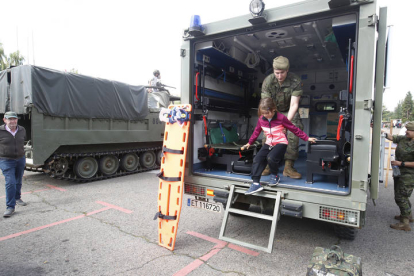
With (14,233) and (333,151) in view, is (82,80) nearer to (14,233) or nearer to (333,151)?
(14,233)

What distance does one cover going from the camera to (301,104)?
6523 mm

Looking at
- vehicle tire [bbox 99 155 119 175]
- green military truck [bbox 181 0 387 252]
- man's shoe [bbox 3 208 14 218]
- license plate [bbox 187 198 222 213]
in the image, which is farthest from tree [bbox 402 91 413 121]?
man's shoe [bbox 3 208 14 218]

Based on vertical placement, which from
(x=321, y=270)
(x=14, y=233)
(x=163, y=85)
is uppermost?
(x=163, y=85)

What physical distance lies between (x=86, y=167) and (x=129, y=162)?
1.53 metres

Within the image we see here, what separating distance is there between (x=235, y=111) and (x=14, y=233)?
14.5 feet

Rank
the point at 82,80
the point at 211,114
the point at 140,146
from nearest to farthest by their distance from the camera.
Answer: the point at 211,114 → the point at 82,80 → the point at 140,146

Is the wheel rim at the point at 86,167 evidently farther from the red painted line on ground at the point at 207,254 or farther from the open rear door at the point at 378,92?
the open rear door at the point at 378,92

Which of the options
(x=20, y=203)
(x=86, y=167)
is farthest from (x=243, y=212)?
(x=86, y=167)

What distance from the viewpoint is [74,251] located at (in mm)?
3438

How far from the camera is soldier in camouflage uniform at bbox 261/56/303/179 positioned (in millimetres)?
3949

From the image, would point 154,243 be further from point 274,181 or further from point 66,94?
point 66,94

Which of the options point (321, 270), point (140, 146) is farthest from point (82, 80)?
point (321, 270)

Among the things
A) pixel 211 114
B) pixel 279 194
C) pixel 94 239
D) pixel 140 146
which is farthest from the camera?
pixel 140 146

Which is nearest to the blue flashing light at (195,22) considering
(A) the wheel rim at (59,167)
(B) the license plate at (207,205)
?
(B) the license plate at (207,205)
